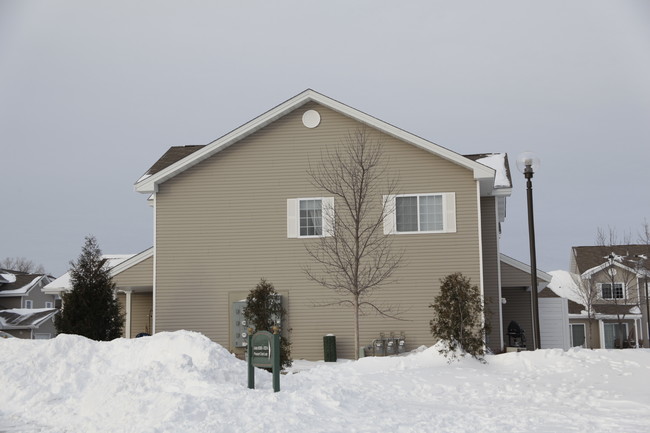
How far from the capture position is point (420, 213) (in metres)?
23.0

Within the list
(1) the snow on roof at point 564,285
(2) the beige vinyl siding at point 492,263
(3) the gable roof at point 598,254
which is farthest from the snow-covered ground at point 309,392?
(1) the snow on roof at point 564,285

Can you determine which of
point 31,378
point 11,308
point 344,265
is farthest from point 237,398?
point 11,308

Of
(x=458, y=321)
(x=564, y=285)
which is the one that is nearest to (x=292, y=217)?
(x=458, y=321)

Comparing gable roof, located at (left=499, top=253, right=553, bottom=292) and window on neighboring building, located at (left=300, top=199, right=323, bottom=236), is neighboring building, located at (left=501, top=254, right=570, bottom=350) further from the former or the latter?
window on neighboring building, located at (left=300, top=199, right=323, bottom=236)

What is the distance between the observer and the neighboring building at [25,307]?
5694cm

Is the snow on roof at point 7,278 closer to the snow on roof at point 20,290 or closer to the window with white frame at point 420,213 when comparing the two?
the snow on roof at point 20,290

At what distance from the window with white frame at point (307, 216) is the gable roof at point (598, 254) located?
29.0 meters

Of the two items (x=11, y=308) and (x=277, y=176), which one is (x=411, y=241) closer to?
(x=277, y=176)

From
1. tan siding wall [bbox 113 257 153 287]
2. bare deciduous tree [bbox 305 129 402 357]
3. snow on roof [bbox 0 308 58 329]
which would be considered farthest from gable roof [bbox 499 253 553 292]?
snow on roof [bbox 0 308 58 329]

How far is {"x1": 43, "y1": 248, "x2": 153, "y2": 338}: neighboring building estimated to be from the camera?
25125 mm

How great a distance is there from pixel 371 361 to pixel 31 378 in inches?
285

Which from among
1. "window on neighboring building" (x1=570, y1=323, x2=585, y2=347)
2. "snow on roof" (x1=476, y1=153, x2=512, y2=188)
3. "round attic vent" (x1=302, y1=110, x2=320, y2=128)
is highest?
"round attic vent" (x1=302, y1=110, x2=320, y2=128)

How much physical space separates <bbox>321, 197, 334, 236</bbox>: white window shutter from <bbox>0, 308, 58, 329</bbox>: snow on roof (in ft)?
128

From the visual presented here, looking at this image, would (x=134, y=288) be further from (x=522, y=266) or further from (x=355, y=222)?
(x=522, y=266)
